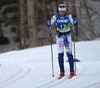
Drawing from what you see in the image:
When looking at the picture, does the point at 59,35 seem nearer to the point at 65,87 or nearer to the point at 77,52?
the point at 65,87

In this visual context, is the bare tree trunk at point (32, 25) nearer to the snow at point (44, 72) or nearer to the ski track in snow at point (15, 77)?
the snow at point (44, 72)

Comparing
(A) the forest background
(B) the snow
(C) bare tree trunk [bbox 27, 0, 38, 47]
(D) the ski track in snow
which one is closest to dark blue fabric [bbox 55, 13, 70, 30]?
(B) the snow

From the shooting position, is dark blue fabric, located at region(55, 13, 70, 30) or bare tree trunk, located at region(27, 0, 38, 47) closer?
dark blue fabric, located at region(55, 13, 70, 30)

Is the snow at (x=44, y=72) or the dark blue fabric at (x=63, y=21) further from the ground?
the dark blue fabric at (x=63, y=21)

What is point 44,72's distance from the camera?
21.4ft

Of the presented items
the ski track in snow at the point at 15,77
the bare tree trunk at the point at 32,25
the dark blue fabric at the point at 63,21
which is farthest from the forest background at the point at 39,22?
the dark blue fabric at the point at 63,21

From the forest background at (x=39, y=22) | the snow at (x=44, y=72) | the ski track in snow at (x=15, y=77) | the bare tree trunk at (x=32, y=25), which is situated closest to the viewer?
the snow at (x=44, y=72)

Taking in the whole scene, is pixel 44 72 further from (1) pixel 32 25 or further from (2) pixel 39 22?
(2) pixel 39 22

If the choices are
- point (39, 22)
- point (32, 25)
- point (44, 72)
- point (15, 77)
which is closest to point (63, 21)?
point (44, 72)

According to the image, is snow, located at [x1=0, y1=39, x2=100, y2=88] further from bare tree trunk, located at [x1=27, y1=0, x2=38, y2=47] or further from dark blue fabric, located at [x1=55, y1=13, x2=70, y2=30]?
bare tree trunk, located at [x1=27, y1=0, x2=38, y2=47]

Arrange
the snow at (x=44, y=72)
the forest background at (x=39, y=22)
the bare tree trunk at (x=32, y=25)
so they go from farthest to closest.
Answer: the forest background at (x=39, y=22), the bare tree trunk at (x=32, y=25), the snow at (x=44, y=72)

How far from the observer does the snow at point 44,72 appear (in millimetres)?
5089

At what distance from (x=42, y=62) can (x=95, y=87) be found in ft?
12.9

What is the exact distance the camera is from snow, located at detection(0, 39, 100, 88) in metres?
5.09
